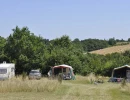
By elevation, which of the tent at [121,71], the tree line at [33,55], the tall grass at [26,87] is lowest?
the tall grass at [26,87]

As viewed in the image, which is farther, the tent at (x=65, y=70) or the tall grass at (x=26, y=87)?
the tent at (x=65, y=70)

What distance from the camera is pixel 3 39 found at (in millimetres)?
67438

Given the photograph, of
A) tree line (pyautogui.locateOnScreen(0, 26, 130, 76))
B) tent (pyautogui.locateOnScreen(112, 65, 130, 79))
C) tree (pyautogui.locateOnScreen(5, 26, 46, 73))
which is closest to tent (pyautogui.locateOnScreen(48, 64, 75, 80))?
tree line (pyautogui.locateOnScreen(0, 26, 130, 76))

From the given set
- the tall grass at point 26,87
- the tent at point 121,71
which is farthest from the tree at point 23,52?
the tall grass at point 26,87

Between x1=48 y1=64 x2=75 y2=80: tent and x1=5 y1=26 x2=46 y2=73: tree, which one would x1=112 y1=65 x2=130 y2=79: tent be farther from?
x1=5 y1=26 x2=46 y2=73: tree

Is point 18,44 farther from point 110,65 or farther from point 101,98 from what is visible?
point 101,98

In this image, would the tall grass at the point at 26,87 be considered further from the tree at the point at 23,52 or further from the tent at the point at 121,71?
the tree at the point at 23,52

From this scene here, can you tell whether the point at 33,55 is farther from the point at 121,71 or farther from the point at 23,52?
the point at 121,71

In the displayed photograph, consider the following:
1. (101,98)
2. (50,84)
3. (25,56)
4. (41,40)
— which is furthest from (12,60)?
(101,98)

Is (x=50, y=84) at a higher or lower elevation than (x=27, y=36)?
lower

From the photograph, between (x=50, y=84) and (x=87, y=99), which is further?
(x=50, y=84)

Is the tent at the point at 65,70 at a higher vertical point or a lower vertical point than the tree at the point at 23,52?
lower

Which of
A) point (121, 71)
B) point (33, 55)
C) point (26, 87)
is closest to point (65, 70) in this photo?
point (33, 55)

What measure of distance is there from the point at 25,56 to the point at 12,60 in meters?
2.68
